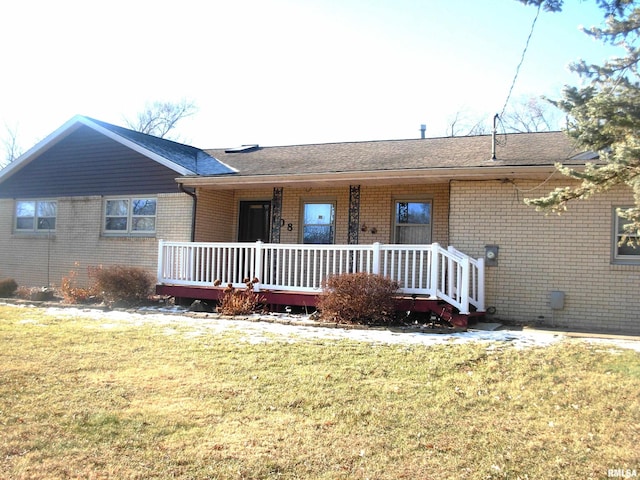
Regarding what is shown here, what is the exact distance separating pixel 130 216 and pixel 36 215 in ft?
12.6

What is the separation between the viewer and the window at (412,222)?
40.3 feet

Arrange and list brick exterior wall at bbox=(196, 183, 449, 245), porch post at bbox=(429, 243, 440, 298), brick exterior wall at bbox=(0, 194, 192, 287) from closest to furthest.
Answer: porch post at bbox=(429, 243, 440, 298)
brick exterior wall at bbox=(196, 183, 449, 245)
brick exterior wall at bbox=(0, 194, 192, 287)

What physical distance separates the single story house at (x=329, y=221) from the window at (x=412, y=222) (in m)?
0.03

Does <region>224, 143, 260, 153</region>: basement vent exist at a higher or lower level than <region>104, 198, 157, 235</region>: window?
higher

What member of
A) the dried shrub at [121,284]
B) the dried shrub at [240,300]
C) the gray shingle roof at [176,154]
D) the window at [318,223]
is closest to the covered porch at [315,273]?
Answer: the dried shrub at [240,300]

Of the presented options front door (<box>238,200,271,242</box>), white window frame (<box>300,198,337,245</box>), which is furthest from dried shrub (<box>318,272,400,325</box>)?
front door (<box>238,200,271,242</box>)

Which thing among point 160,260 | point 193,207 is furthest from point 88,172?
point 160,260

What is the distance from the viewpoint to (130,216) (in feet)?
46.7

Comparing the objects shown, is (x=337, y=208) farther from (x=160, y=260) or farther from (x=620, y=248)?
(x=620, y=248)

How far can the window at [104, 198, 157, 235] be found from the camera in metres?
14.0

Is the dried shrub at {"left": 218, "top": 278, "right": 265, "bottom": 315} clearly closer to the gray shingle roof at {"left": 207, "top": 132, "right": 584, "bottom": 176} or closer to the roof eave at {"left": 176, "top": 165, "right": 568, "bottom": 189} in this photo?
the roof eave at {"left": 176, "top": 165, "right": 568, "bottom": 189}

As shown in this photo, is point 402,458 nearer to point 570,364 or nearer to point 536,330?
point 570,364

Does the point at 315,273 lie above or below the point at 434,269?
below

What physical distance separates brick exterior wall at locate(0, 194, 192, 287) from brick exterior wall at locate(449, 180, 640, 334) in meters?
7.01
